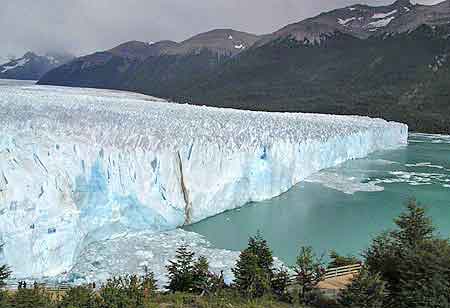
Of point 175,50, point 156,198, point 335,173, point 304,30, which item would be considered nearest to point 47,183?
point 156,198

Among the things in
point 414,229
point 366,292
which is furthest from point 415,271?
point 414,229

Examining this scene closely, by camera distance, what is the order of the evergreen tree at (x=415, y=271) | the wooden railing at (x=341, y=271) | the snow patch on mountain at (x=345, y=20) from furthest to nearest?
the snow patch on mountain at (x=345, y=20) → the wooden railing at (x=341, y=271) → the evergreen tree at (x=415, y=271)

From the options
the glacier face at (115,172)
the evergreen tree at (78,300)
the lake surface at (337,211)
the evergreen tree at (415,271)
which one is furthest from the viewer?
the lake surface at (337,211)

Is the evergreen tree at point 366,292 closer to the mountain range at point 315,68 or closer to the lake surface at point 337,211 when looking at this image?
the lake surface at point 337,211

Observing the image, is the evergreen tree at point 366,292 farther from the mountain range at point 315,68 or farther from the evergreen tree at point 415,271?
the mountain range at point 315,68

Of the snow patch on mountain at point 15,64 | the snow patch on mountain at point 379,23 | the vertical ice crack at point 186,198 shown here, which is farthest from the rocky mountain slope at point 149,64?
the vertical ice crack at point 186,198

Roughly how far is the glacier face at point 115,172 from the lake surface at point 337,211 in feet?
2.45

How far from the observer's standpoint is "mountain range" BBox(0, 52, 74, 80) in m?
108

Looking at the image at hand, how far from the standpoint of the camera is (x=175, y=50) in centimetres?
10938

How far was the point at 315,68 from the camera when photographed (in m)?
73.0

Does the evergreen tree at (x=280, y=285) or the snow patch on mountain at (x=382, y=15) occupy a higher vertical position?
the snow patch on mountain at (x=382, y=15)

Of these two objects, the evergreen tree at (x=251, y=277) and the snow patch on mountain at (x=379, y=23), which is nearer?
the evergreen tree at (x=251, y=277)

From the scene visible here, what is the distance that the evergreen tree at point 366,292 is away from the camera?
18.8ft

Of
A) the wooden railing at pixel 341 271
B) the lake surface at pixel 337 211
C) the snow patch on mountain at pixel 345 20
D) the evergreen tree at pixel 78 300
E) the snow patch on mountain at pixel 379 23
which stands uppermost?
the snow patch on mountain at pixel 345 20
